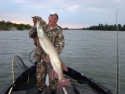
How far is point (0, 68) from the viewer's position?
12.6 metres

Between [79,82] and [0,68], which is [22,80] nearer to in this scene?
[79,82]

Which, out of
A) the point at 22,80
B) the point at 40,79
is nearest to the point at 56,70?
the point at 40,79

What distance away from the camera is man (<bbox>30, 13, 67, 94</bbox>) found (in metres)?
4.55

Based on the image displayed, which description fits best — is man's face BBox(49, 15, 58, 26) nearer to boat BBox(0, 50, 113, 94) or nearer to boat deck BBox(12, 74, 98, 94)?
boat BBox(0, 50, 113, 94)

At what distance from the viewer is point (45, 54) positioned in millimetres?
4801

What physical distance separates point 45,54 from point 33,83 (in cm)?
185

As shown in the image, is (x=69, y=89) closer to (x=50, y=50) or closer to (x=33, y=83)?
(x=33, y=83)

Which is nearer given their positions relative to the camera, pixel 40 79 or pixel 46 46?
pixel 46 46

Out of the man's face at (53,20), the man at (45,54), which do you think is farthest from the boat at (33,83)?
the man's face at (53,20)

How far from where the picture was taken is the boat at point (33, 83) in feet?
16.6

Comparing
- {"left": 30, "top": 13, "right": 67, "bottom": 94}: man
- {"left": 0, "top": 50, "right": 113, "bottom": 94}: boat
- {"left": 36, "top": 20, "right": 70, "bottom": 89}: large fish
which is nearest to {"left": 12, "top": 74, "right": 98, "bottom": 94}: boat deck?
{"left": 0, "top": 50, "right": 113, "bottom": 94}: boat

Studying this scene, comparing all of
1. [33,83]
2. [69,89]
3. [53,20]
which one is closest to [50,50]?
[53,20]

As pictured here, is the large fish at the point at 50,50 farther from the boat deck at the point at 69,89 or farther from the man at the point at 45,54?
the boat deck at the point at 69,89

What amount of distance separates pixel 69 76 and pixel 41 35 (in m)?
3.95
